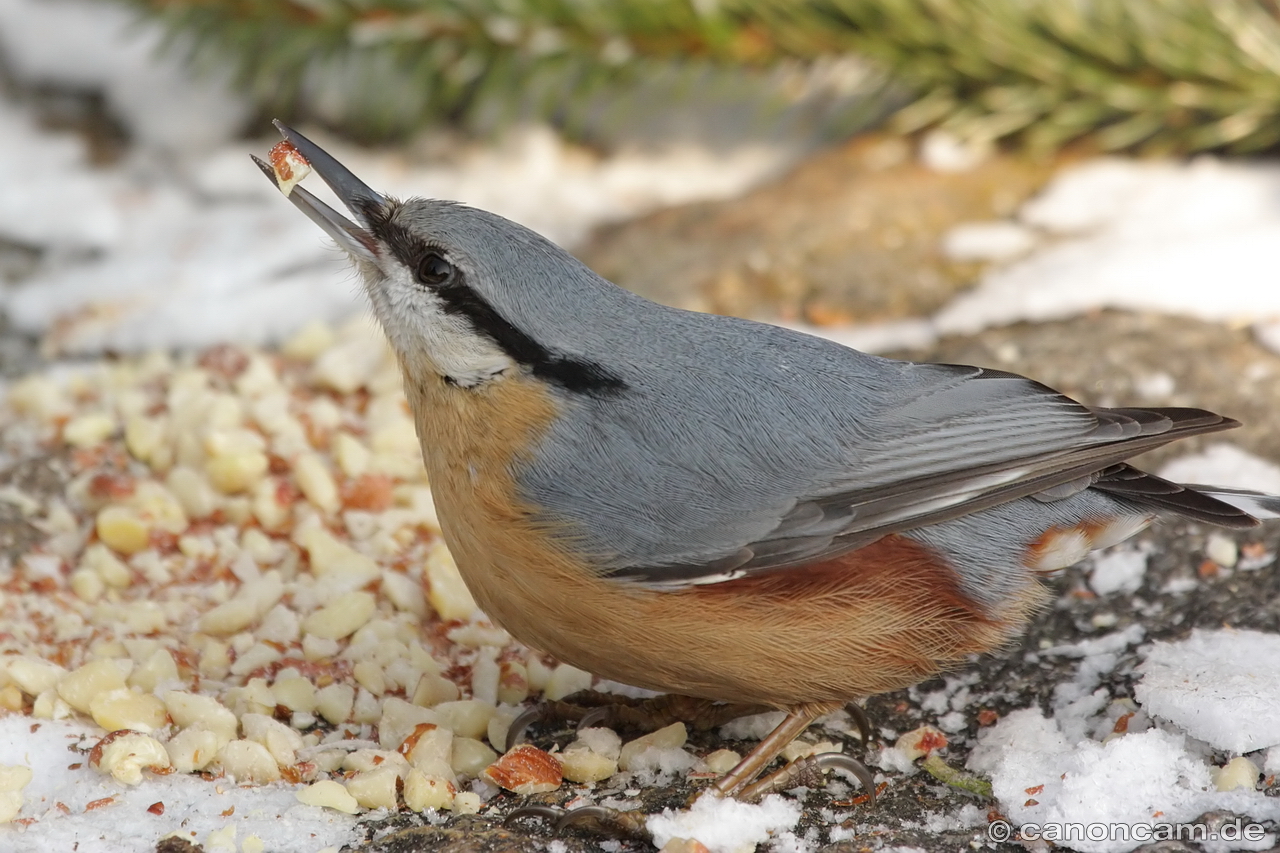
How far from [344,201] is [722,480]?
1.08m

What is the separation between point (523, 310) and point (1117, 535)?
1380 millimetres

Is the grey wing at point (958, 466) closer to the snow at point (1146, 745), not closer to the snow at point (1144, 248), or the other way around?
the snow at point (1146, 745)

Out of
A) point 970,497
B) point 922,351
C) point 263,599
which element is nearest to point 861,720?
point 970,497

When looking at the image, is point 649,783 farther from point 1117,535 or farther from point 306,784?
point 1117,535

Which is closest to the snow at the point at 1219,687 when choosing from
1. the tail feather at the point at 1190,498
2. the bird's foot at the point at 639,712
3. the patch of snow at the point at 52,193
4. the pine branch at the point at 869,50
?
the tail feather at the point at 1190,498

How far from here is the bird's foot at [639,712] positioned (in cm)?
293

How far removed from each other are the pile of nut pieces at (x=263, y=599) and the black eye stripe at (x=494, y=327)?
2.44 ft

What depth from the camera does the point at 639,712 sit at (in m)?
2.95

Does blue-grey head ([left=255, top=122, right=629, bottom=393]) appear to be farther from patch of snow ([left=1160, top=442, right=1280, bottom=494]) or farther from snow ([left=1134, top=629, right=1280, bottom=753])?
patch of snow ([left=1160, top=442, right=1280, bottom=494])

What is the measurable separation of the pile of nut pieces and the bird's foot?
9 centimetres

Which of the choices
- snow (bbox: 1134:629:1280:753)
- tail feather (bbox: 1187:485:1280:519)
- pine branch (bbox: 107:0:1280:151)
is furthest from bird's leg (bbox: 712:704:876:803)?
pine branch (bbox: 107:0:1280:151)

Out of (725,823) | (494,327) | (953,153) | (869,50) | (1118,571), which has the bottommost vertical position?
(1118,571)

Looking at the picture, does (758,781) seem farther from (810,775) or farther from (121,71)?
(121,71)

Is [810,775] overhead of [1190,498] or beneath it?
beneath
